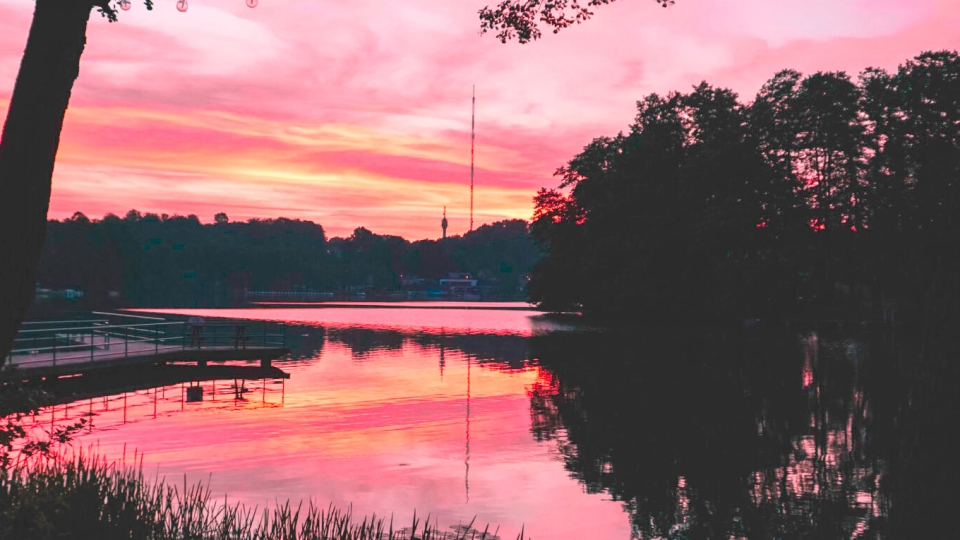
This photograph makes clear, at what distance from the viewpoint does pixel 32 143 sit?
7.77 meters

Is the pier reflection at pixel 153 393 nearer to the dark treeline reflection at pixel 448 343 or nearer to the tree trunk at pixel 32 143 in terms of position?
the dark treeline reflection at pixel 448 343

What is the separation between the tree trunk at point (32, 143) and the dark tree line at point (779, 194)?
124 feet

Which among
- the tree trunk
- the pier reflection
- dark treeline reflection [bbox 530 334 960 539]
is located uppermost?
the tree trunk

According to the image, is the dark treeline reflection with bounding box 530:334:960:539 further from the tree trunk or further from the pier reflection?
→ the pier reflection

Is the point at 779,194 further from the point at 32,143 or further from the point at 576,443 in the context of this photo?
the point at 32,143

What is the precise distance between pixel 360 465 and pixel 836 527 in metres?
11.2

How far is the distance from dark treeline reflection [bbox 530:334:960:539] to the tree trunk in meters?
11.7

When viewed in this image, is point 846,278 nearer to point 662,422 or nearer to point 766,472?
point 662,422

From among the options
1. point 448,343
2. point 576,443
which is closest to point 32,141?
point 576,443

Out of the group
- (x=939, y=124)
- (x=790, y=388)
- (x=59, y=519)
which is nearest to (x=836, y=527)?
(x=59, y=519)

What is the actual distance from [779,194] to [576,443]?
144ft

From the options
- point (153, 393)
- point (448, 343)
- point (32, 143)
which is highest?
point (32, 143)

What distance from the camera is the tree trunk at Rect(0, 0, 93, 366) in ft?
25.2

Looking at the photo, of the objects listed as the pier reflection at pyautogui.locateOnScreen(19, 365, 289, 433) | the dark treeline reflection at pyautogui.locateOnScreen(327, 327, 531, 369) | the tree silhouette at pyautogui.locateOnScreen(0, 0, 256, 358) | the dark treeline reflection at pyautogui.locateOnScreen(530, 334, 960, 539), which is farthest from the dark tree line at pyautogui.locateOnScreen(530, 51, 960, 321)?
the tree silhouette at pyautogui.locateOnScreen(0, 0, 256, 358)
